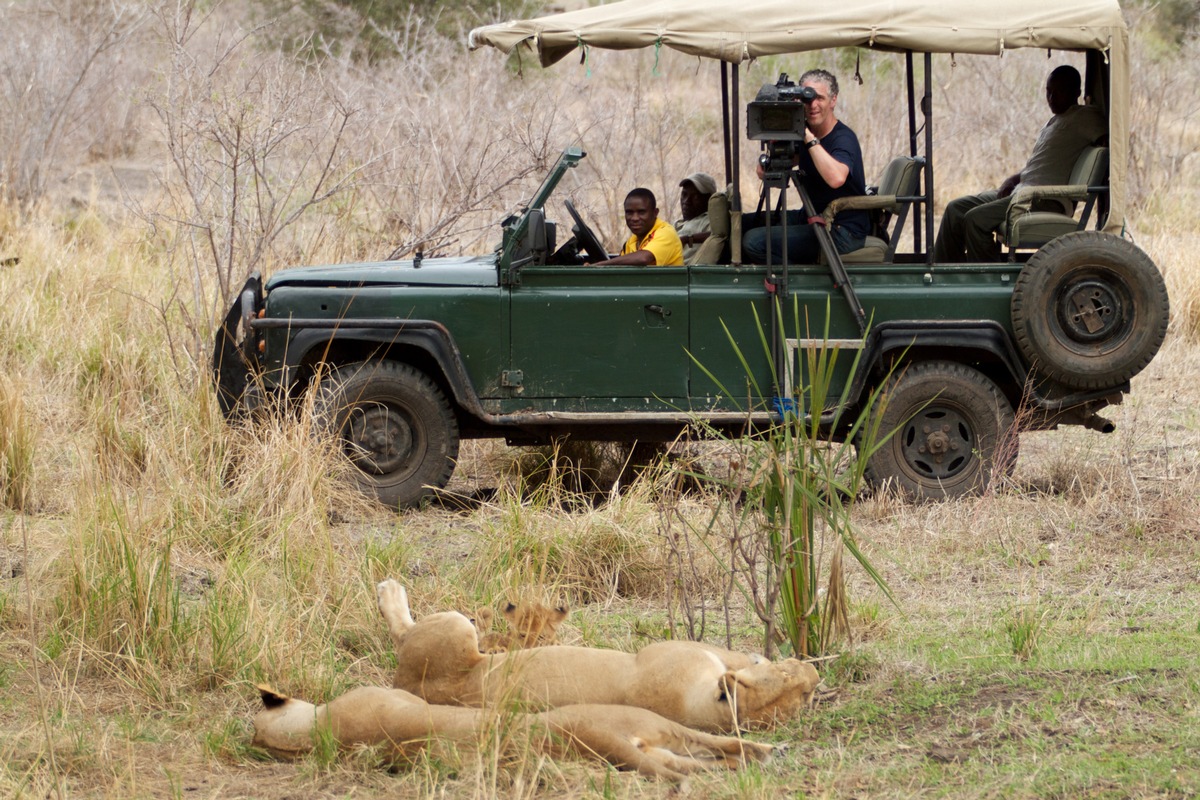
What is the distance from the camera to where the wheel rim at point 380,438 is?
247 inches

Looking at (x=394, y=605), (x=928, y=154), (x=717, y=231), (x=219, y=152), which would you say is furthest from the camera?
(x=219, y=152)

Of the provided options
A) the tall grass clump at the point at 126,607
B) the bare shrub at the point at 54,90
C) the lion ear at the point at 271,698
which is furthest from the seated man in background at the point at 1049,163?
the bare shrub at the point at 54,90

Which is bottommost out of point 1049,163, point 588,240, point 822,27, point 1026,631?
point 1026,631

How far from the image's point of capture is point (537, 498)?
5.84 metres

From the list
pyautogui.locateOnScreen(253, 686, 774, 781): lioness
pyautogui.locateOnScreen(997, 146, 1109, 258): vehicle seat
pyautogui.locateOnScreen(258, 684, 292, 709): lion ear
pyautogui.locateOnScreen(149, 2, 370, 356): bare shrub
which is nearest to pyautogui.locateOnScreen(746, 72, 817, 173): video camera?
pyautogui.locateOnScreen(997, 146, 1109, 258): vehicle seat

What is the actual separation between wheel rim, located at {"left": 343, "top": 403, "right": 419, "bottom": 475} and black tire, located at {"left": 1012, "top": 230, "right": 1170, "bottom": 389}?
2.66m

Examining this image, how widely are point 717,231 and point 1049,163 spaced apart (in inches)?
61.1

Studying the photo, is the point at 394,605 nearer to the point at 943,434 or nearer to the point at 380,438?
the point at 380,438

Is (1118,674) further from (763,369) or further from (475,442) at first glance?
(475,442)

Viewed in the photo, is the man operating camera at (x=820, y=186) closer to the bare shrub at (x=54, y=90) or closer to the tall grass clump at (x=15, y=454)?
the tall grass clump at (x=15, y=454)

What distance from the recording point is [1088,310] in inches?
241

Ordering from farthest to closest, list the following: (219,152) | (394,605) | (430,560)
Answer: (219,152) < (430,560) < (394,605)

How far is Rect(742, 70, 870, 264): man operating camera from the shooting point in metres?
6.18

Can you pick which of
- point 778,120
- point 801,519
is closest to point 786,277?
point 778,120
